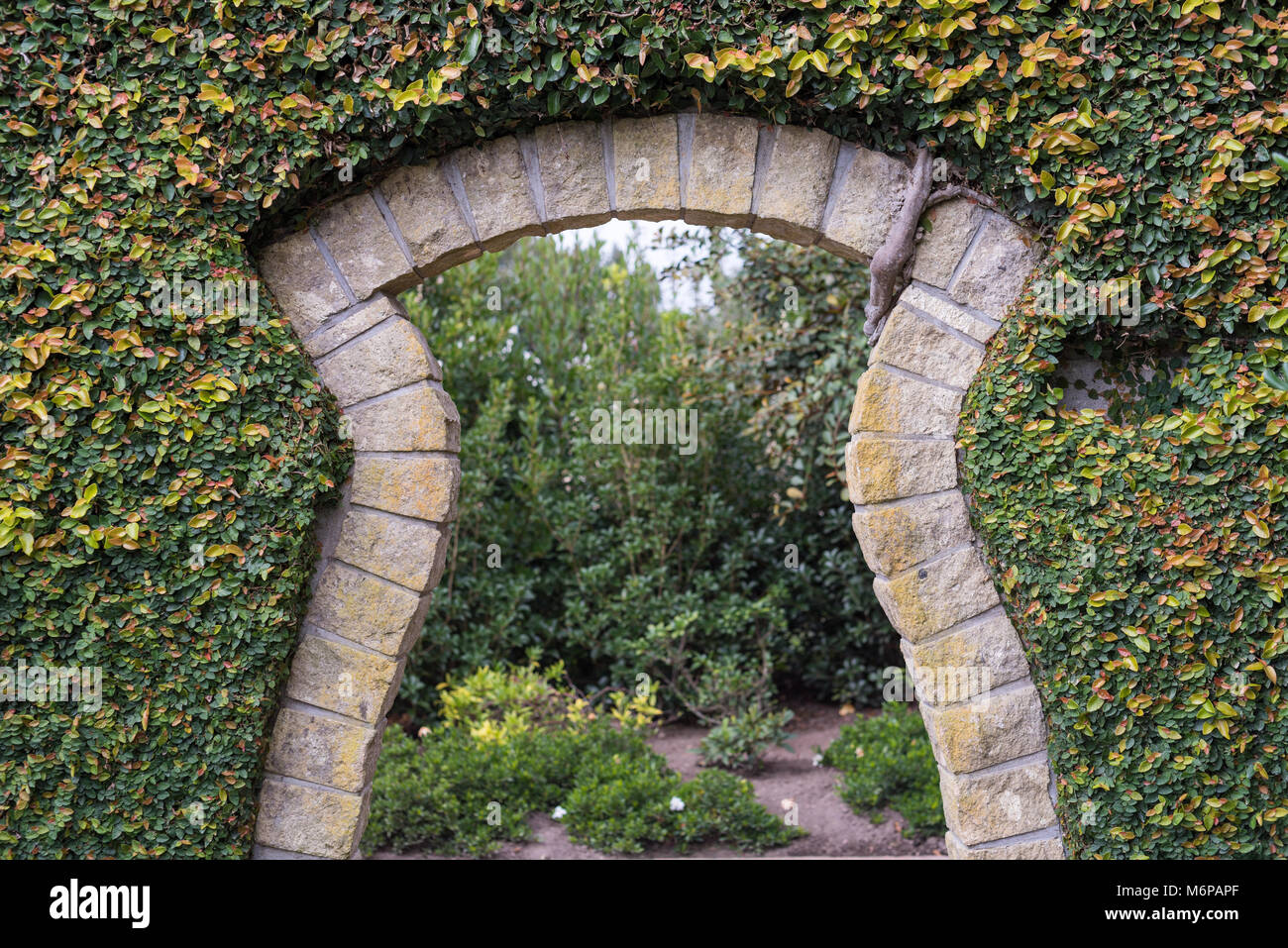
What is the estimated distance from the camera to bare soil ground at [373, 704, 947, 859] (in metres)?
4.31

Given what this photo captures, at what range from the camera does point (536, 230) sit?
281 centimetres

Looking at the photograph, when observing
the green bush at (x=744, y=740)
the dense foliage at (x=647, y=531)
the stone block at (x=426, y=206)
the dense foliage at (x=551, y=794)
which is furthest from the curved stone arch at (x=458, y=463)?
the dense foliage at (x=647, y=531)

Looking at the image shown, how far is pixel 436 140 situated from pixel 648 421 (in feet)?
Answer: 11.4

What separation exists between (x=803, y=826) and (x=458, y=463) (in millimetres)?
2884

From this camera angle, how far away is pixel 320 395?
2684mm

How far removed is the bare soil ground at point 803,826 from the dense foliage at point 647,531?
1.08 feet

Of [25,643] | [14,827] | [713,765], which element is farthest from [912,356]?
[713,765]

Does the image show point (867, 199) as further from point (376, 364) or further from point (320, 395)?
point (320, 395)

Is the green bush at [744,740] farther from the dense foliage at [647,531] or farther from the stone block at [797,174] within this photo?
the stone block at [797,174]

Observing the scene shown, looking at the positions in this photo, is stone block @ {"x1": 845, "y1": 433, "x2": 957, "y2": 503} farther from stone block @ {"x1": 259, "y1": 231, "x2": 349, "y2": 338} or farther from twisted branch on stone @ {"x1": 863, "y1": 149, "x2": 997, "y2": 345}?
stone block @ {"x1": 259, "y1": 231, "x2": 349, "y2": 338}

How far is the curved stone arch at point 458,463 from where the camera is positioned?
2658 millimetres

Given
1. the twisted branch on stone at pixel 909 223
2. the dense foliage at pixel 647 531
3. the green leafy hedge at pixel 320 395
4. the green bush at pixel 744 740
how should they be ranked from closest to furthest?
the green leafy hedge at pixel 320 395 → the twisted branch on stone at pixel 909 223 → the green bush at pixel 744 740 → the dense foliage at pixel 647 531

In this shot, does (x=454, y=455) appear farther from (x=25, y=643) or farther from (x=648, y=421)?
(x=648, y=421)

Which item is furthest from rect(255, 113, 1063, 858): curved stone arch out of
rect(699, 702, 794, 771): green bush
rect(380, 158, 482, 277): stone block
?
rect(699, 702, 794, 771): green bush
